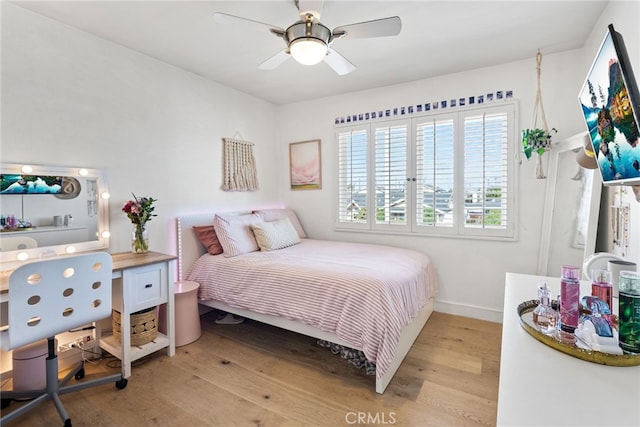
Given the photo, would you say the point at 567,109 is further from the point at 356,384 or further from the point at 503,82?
the point at 356,384

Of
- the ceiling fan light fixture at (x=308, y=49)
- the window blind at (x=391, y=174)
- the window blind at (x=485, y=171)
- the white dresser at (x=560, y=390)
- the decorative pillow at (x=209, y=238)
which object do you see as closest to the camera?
the white dresser at (x=560, y=390)

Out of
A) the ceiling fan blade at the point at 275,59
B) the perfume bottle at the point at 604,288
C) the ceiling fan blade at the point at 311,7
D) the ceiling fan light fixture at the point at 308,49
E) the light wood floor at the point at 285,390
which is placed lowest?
the light wood floor at the point at 285,390

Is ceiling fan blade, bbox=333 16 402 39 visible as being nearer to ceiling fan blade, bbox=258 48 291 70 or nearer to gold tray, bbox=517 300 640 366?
ceiling fan blade, bbox=258 48 291 70

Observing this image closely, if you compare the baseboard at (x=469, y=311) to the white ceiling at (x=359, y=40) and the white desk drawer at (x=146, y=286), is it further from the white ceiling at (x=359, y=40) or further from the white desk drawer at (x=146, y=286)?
the white desk drawer at (x=146, y=286)

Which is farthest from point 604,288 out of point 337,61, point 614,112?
point 337,61

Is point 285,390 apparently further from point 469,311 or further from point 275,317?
point 469,311

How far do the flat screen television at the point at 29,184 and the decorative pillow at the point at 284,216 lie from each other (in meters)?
1.93

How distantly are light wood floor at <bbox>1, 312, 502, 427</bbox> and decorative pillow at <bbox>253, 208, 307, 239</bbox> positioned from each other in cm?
151

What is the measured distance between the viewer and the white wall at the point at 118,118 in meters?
2.04

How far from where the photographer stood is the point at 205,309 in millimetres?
3289

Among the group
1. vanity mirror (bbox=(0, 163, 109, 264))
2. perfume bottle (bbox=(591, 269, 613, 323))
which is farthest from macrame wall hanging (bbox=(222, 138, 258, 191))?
perfume bottle (bbox=(591, 269, 613, 323))

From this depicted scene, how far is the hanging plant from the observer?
254 centimetres

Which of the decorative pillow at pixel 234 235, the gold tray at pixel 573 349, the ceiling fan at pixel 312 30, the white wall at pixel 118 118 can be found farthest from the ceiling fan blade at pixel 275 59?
the gold tray at pixel 573 349

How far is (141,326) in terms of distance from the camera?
229cm
